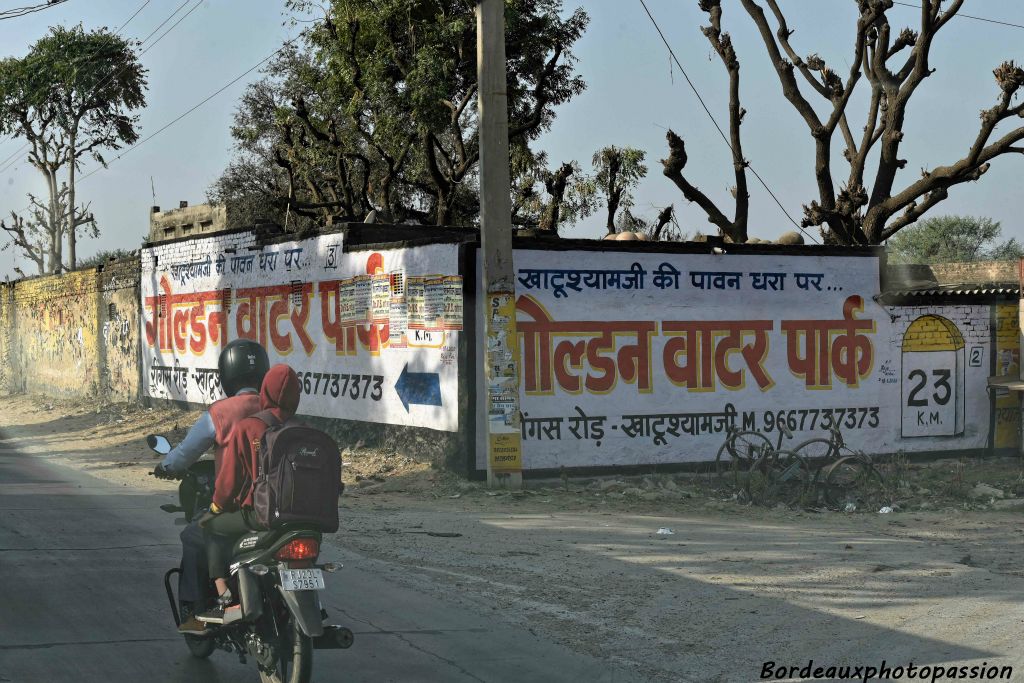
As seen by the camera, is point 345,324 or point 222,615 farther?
point 345,324

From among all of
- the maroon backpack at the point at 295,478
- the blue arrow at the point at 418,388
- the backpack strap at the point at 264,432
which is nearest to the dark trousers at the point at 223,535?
the backpack strap at the point at 264,432

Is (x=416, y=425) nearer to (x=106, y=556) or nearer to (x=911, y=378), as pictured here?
(x=106, y=556)

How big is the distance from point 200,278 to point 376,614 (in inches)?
584

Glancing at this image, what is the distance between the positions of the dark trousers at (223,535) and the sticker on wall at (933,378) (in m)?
11.7

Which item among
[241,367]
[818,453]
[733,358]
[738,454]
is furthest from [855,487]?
[241,367]

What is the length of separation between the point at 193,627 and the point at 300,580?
3.53ft

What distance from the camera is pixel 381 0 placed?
30.4 m

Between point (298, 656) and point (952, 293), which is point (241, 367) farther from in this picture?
point (952, 293)

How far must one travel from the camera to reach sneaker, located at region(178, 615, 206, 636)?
5496 mm

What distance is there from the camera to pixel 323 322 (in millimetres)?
16234

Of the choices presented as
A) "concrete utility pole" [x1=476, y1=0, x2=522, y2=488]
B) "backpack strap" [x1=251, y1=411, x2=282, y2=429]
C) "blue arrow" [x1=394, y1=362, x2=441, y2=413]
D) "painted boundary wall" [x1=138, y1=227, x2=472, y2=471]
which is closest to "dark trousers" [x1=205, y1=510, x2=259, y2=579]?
"backpack strap" [x1=251, y1=411, x2=282, y2=429]

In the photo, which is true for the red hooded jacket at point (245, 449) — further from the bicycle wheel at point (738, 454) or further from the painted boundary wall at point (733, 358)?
the bicycle wheel at point (738, 454)

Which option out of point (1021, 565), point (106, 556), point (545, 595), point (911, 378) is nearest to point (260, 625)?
point (545, 595)

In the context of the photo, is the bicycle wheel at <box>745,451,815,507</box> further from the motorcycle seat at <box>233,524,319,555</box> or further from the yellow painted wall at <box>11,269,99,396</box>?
the yellow painted wall at <box>11,269,99,396</box>
